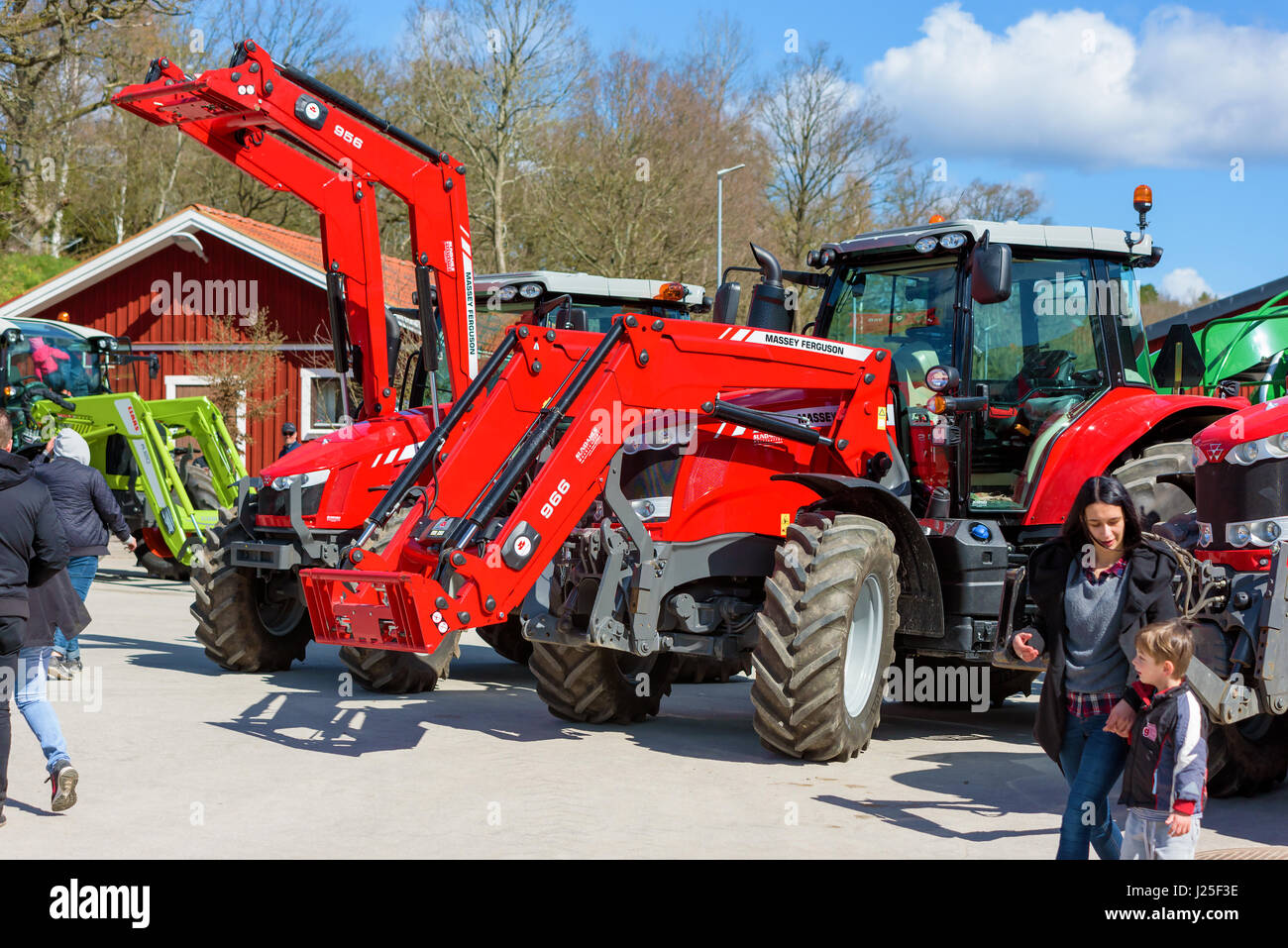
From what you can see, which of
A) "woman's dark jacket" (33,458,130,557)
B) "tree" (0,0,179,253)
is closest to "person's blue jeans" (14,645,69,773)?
"woman's dark jacket" (33,458,130,557)

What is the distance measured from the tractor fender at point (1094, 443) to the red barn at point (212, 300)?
782 inches

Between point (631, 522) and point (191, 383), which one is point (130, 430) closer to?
point (631, 522)

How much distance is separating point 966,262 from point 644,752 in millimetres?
3589

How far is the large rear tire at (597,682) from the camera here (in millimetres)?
8711

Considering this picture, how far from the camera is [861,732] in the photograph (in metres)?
7.92

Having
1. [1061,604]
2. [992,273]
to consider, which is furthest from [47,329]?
[1061,604]

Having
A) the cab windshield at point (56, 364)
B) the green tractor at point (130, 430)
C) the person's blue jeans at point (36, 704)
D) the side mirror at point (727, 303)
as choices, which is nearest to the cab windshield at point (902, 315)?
the side mirror at point (727, 303)

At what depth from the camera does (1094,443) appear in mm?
8594

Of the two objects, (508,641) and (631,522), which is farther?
(508,641)

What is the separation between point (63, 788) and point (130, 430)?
33.4 ft

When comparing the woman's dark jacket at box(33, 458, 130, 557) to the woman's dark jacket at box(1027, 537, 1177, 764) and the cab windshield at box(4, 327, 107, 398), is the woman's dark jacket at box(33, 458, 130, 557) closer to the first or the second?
the woman's dark jacket at box(1027, 537, 1177, 764)

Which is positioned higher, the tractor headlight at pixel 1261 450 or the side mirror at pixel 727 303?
the side mirror at pixel 727 303

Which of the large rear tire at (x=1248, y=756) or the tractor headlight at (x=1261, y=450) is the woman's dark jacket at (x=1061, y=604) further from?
the large rear tire at (x=1248, y=756)
